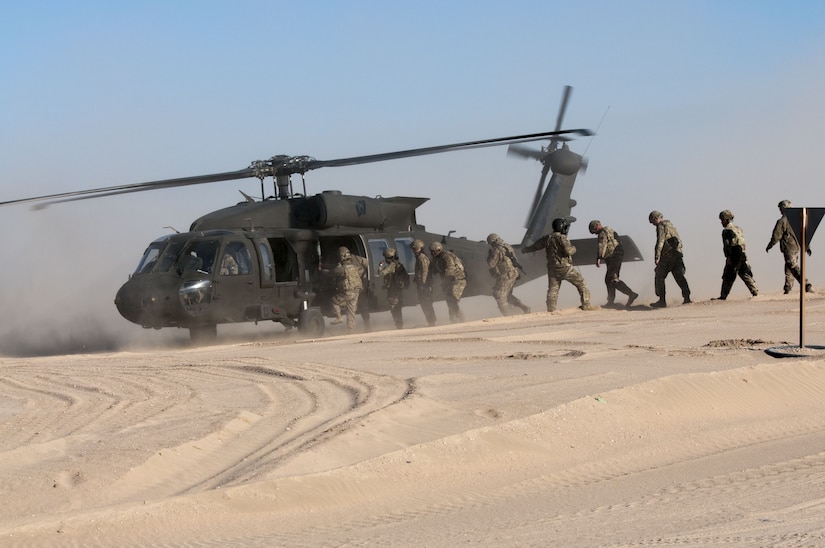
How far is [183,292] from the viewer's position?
46.4ft

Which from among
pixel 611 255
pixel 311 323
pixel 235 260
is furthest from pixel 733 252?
pixel 235 260

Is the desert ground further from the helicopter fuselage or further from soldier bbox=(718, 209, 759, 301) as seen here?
soldier bbox=(718, 209, 759, 301)

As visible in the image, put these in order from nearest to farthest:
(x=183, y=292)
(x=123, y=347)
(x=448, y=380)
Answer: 1. (x=448, y=380)
2. (x=183, y=292)
3. (x=123, y=347)

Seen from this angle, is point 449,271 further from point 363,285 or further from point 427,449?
point 427,449

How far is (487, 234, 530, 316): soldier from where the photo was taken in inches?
685

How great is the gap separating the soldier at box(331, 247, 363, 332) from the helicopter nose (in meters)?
2.62

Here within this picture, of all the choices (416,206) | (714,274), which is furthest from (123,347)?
(714,274)

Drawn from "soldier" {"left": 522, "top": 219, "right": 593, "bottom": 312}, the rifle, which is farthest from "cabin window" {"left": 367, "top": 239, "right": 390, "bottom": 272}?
"soldier" {"left": 522, "top": 219, "right": 593, "bottom": 312}

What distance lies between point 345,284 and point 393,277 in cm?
125

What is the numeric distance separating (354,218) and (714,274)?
1313cm

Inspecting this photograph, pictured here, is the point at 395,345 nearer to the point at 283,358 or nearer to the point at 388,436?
the point at 283,358

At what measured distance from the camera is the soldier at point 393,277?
16766 millimetres

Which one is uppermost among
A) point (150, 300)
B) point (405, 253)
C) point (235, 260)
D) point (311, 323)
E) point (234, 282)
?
point (235, 260)

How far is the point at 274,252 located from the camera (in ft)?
50.8
